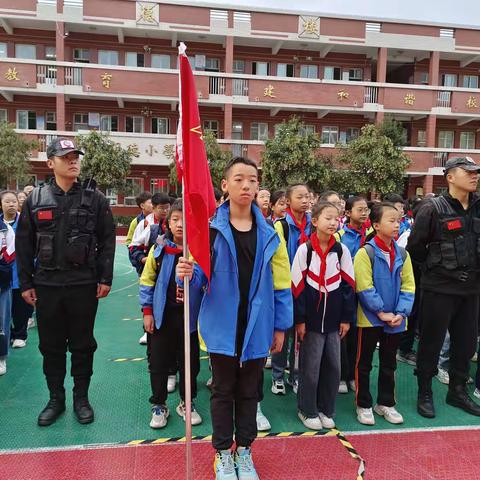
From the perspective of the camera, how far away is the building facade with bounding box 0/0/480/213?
22.3 m

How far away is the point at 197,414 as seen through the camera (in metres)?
3.43

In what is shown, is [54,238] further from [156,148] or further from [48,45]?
[48,45]

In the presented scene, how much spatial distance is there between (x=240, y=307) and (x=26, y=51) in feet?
86.8

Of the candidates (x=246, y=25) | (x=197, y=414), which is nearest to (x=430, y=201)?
(x=197, y=414)

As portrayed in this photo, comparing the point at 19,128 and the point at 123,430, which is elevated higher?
the point at 19,128

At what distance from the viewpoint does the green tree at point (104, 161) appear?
19.8m

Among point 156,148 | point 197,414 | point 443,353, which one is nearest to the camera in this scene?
point 197,414

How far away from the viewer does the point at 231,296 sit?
254 cm

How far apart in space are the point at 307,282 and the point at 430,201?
1.28 metres

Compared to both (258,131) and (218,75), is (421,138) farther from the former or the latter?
(218,75)

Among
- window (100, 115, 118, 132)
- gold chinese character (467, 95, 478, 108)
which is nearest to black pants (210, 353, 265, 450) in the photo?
window (100, 115, 118, 132)

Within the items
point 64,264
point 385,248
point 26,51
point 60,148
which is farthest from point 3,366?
point 26,51

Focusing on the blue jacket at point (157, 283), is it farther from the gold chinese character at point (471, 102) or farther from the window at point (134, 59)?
the gold chinese character at point (471, 102)

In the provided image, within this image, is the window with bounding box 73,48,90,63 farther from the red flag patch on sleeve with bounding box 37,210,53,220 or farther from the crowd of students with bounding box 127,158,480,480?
the red flag patch on sleeve with bounding box 37,210,53,220
